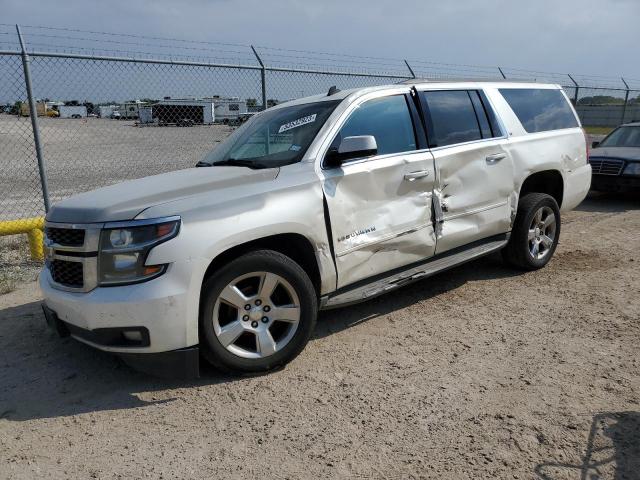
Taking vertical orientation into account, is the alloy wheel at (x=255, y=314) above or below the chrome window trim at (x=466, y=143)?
below

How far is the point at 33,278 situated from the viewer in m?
5.68

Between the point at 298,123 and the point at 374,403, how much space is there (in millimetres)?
2207

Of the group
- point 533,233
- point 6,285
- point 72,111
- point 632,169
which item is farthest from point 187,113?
point 632,169

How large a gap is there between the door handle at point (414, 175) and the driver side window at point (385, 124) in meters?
0.21

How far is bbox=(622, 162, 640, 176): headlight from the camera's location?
9.16 metres

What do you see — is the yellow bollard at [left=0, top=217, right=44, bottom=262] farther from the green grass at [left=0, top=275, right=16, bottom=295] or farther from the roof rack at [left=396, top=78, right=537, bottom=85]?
the roof rack at [left=396, top=78, right=537, bottom=85]

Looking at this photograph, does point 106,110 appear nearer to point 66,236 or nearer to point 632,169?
point 66,236

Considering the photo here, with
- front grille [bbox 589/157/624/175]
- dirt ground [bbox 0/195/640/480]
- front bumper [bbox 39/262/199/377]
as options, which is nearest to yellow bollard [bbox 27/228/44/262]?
dirt ground [bbox 0/195/640/480]

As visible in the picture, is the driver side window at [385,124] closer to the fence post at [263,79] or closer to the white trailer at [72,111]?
the fence post at [263,79]

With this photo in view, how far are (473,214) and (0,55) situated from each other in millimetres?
5154

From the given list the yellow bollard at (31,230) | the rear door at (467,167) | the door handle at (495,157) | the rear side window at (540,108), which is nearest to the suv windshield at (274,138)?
the rear door at (467,167)

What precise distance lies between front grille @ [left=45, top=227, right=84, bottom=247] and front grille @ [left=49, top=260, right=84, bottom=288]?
12 centimetres

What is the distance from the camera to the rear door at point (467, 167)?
177 inches

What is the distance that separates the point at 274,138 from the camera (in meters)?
4.32
